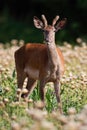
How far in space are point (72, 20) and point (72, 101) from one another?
14.0 metres

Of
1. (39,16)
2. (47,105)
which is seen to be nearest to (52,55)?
(47,105)

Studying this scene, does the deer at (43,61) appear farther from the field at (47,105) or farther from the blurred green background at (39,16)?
the blurred green background at (39,16)

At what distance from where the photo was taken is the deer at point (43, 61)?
29.5 ft

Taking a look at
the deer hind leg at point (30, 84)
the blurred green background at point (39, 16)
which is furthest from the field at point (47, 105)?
the blurred green background at point (39, 16)

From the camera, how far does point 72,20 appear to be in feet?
75.1

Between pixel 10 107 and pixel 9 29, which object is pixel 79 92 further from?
pixel 9 29

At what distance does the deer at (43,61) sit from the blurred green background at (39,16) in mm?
10931

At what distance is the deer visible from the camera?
898cm

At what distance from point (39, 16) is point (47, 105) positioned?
15.3 metres

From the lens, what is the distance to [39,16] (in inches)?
949

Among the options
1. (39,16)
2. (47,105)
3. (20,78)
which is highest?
(20,78)

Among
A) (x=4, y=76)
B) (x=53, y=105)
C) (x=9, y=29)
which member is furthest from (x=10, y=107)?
(x=9, y=29)

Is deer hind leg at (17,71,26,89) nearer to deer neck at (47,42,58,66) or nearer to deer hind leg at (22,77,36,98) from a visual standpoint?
deer hind leg at (22,77,36,98)

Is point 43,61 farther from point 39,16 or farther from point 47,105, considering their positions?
point 39,16
